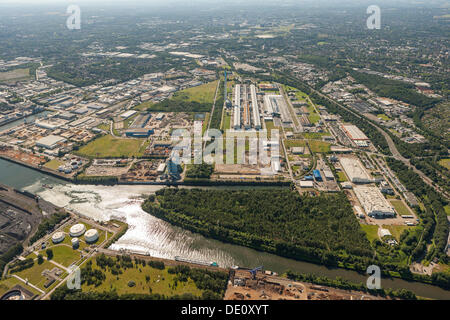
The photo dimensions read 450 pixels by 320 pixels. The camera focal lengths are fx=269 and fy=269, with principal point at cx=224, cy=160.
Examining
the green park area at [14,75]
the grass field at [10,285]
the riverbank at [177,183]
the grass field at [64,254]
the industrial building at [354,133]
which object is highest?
the green park area at [14,75]

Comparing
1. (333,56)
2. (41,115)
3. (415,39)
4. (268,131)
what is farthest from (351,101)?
(415,39)

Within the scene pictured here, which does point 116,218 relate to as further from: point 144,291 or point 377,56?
point 377,56

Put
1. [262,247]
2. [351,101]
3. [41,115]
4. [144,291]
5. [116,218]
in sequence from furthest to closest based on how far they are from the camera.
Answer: [351,101]
[41,115]
[116,218]
[262,247]
[144,291]

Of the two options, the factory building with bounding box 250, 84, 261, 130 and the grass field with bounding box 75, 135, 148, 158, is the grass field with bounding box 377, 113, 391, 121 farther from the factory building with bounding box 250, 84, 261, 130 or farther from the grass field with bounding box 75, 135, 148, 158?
the grass field with bounding box 75, 135, 148, 158

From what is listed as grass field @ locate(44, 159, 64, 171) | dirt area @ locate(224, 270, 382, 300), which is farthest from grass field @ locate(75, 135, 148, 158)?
dirt area @ locate(224, 270, 382, 300)

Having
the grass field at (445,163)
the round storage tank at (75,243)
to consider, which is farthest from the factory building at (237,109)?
the grass field at (445,163)

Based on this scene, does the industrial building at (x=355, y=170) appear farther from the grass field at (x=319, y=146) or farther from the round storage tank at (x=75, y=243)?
the round storage tank at (x=75, y=243)
